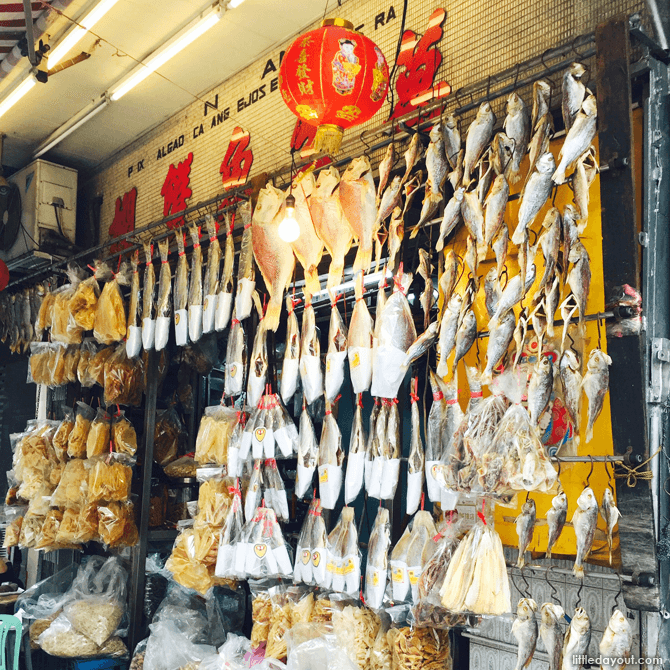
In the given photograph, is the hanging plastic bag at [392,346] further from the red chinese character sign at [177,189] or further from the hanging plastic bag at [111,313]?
the red chinese character sign at [177,189]

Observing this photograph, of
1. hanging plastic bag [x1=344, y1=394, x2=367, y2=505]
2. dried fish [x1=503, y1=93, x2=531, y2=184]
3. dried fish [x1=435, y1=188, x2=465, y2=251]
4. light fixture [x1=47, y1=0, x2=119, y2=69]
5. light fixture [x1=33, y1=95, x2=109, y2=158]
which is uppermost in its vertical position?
light fixture [x1=33, y1=95, x2=109, y2=158]

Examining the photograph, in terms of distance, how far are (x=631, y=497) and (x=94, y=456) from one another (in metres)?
4.27

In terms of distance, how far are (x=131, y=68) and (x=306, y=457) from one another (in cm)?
397

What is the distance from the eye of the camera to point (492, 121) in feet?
10.3

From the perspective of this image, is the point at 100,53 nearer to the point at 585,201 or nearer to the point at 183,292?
the point at 183,292

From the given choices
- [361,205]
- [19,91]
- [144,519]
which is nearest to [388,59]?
[361,205]

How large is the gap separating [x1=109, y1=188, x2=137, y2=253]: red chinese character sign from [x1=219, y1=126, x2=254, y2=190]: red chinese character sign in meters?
1.55

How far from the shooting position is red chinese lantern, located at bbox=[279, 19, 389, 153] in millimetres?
3029

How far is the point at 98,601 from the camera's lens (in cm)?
509

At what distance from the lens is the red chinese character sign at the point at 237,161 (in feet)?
17.7

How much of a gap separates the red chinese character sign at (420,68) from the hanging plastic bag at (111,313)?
264 centimetres

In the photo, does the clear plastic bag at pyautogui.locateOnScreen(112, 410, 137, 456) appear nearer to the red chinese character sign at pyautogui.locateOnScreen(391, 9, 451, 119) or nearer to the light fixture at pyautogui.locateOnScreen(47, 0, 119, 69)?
the light fixture at pyautogui.locateOnScreen(47, 0, 119, 69)

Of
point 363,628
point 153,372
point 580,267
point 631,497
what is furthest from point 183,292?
point 631,497

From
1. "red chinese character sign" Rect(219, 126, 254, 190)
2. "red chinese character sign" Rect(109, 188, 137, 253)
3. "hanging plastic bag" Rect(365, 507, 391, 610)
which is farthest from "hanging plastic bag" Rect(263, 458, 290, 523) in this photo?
"red chinese character sign" Rect(109, 188, 137, 253)
